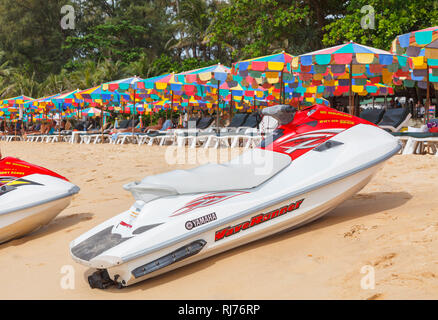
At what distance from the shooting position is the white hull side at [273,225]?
278 centimetres

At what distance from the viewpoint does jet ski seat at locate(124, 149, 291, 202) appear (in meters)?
3.03

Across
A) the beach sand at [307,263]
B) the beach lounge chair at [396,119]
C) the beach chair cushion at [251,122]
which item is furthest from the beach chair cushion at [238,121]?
the beach sand at [307,263]

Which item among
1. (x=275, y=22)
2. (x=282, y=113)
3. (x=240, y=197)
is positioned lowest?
(x=240, y=197)

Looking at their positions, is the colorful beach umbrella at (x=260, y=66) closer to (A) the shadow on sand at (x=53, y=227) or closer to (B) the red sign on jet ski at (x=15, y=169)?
(A) the shadow on sand at (x=53, y=227)

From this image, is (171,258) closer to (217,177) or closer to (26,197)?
(217,177)

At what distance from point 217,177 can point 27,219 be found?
6.99 ft

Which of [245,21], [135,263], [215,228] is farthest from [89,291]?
[245,21]

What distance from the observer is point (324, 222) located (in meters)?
3.64

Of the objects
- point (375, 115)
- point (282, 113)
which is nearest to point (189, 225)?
point (282, 113)

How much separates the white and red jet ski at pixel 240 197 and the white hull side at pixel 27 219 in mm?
1311

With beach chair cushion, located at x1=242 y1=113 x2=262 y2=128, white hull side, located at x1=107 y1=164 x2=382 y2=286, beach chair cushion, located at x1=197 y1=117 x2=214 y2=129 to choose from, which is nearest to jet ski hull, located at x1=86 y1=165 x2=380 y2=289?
white hull side, located at x1=107 y1=164 x2=382 y2=286

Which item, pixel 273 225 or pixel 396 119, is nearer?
pixel 273 225

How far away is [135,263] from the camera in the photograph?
2746 mm

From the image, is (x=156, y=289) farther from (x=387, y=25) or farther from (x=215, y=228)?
(x=387, y=25)
